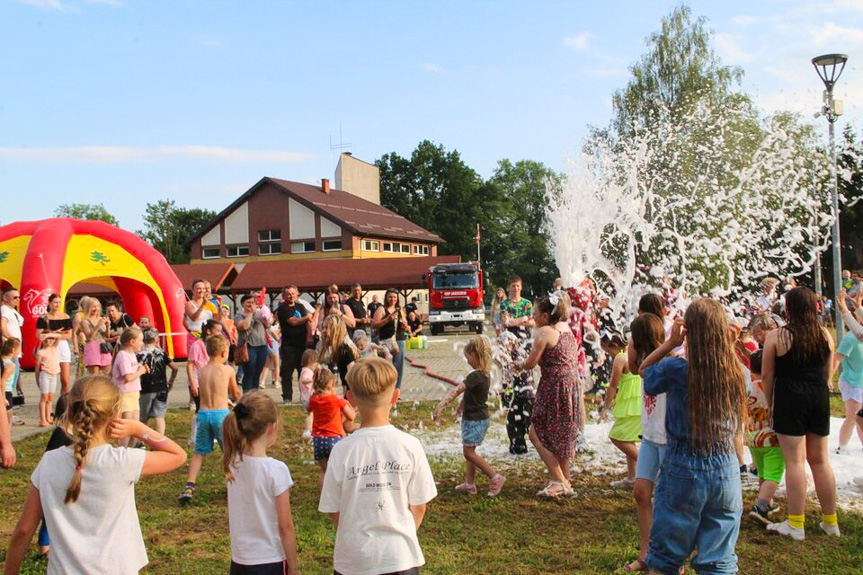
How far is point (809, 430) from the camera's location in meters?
4.89

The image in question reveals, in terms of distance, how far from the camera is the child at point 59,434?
9.70 ft

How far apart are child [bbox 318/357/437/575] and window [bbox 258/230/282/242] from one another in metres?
50.9

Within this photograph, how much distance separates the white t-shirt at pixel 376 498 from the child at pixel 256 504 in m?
0.27

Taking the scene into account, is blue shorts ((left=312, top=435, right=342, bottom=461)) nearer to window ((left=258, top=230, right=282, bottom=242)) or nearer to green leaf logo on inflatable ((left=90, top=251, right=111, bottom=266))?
green leaf logo on inflatable ((left=90, top=251, right=111, bottom=266))

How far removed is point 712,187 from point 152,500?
58.8 feet

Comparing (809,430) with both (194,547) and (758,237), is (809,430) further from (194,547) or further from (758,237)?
(758,237)

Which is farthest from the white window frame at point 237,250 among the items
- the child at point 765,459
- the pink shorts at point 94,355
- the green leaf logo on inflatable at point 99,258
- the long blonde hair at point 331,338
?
the child at point 765,459

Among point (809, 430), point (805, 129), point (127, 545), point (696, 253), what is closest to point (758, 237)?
point (696, 253)

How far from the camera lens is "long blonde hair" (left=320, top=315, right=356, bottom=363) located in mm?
7988

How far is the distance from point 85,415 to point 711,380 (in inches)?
112

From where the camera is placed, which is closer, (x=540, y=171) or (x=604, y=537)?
(x=604, y=537)

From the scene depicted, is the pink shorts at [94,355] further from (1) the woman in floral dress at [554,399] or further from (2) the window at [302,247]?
(2) the window at [302,247]

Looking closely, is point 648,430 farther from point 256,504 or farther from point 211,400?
point 211,400


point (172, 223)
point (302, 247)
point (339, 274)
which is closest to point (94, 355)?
point (339, 274)
